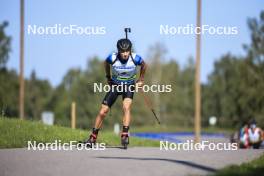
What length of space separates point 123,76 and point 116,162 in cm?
263

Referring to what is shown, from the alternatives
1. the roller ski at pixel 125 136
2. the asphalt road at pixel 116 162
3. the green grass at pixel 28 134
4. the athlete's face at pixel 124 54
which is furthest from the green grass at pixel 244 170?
the green grass at pixel 28 134

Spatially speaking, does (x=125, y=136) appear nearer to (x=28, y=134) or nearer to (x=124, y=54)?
(x=124, y=54)

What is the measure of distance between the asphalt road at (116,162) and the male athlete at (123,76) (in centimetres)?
66

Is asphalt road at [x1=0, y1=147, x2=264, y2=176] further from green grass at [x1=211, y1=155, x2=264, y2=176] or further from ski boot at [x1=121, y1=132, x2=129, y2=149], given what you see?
green grass at [x1=211, y1=155, x2=264, y2=176]

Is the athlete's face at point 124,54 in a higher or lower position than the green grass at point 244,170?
higher

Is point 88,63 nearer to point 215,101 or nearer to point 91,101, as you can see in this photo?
point 91,101

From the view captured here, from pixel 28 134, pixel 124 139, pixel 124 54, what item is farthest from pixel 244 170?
pixel 28 134

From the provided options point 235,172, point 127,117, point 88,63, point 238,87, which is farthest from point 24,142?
point 88,63

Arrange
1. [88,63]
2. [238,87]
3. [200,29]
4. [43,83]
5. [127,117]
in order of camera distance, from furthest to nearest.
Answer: [43,83] < [88,63] < [238,87] < [200,29] < [127,117]

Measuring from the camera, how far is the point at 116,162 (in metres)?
10.7

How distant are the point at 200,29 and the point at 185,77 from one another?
76191 millimetres

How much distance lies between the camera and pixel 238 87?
72.0 m

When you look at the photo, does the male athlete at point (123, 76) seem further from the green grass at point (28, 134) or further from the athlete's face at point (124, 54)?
the green grass at point (28, 134)

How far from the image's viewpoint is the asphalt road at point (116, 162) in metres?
9.55
